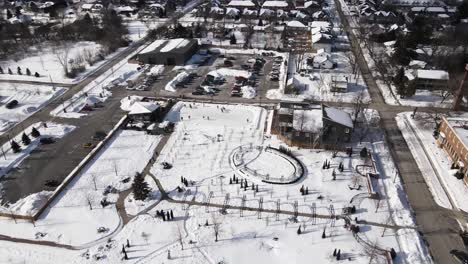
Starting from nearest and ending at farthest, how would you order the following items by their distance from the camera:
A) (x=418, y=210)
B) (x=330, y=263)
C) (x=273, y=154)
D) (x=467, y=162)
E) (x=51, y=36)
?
(x=330, y=263) → (x=418, y=210) → (x=467, y=162) → (x=273, y=154) → (x=51, y=36)

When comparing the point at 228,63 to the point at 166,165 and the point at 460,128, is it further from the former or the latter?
the point at 460,128

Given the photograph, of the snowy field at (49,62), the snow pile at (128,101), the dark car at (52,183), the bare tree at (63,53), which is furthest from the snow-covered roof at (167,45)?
the dark car at (52,183)

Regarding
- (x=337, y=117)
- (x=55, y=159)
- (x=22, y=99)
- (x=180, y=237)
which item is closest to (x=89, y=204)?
(x=180, y=237)

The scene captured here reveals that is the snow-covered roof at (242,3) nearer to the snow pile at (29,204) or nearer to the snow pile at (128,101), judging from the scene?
the snow pile at (128,101)

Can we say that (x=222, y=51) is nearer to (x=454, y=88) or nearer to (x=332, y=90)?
(x=332, y=90)

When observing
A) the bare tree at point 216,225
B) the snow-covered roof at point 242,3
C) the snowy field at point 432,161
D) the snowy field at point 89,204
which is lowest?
the snowy field at point 89,204

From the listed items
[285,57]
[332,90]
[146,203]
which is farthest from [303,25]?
[146,203]

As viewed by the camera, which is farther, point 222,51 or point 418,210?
point 222,51
